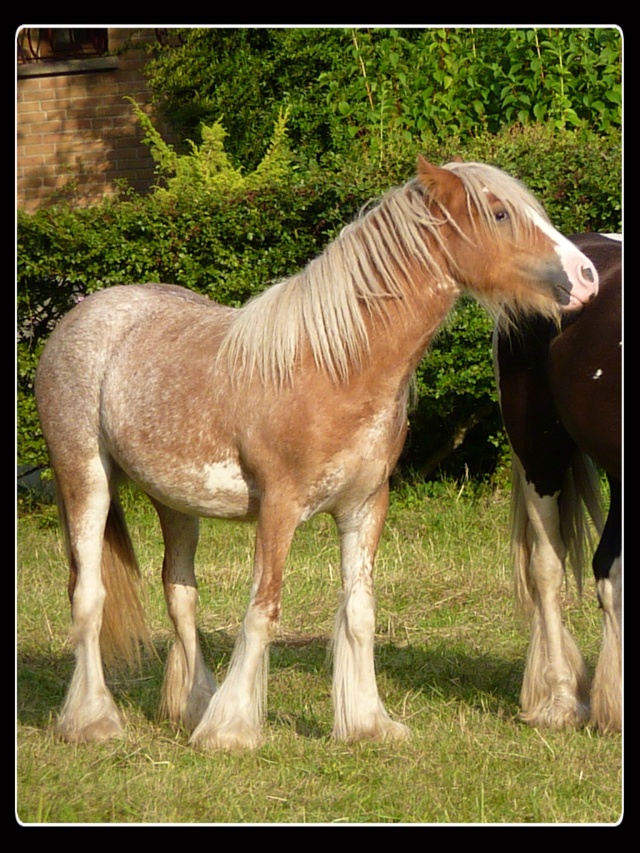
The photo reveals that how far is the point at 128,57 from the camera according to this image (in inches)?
421

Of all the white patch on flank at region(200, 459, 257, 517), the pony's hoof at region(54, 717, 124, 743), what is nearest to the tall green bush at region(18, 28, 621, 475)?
the white patch on flank at region(200, 459, 257, 517)

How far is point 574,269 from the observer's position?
3.85m

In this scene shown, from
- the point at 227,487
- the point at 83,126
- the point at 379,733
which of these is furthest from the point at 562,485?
the point at 83,126

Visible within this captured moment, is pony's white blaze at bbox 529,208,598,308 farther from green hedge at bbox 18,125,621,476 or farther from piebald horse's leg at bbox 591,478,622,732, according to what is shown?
green hedge at bbox 18,125,621,476

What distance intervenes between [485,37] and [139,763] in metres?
6.89

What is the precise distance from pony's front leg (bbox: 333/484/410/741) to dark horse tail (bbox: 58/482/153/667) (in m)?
0.99

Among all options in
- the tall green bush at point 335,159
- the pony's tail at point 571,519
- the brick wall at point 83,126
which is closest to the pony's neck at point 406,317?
the pony's tail at point 571,519

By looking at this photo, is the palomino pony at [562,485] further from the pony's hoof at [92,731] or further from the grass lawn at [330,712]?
the pony's hoof at [92,731]

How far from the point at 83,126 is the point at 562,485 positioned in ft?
25.8

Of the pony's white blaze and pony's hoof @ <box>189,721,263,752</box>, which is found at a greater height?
the pony's white blaze

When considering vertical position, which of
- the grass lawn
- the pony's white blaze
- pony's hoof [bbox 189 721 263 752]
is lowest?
the grass lawn

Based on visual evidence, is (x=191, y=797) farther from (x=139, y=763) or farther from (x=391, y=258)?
(x=391, y=258)

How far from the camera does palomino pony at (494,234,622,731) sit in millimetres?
4234

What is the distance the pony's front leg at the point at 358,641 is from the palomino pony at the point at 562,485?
743mm
